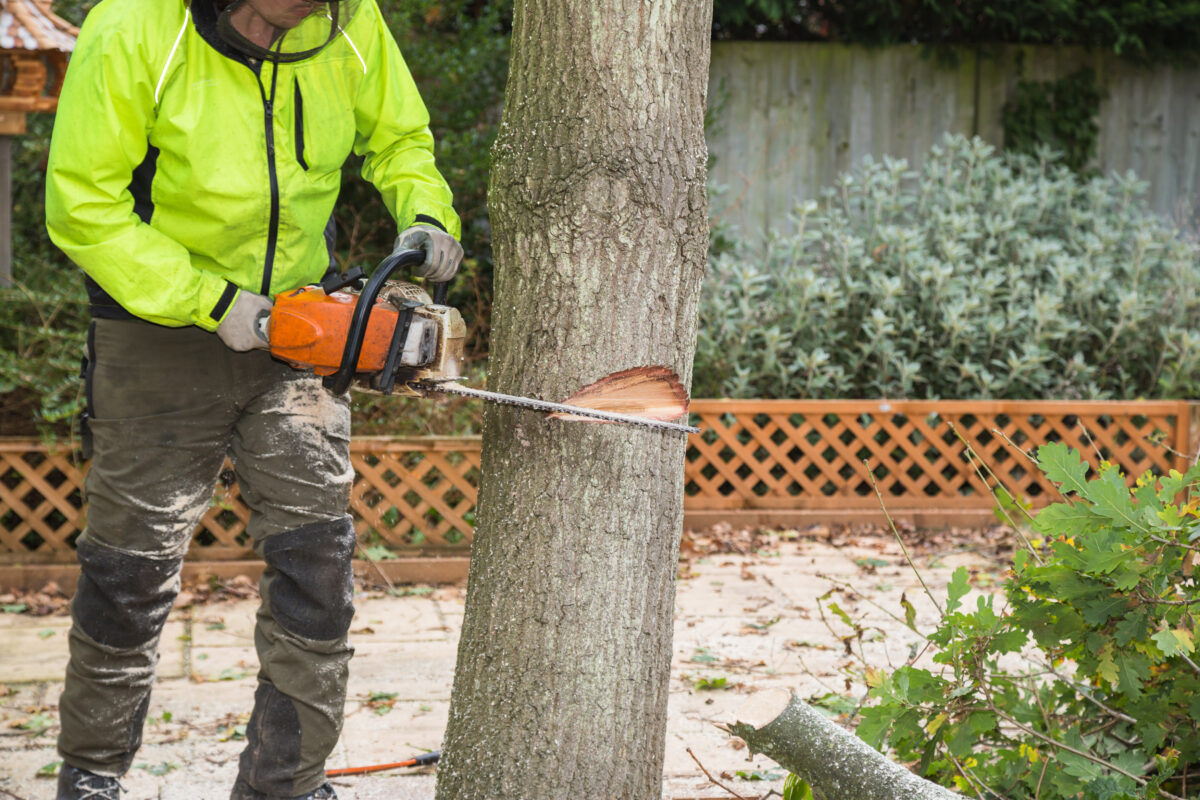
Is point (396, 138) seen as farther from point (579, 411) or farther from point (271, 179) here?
point (579, 411)

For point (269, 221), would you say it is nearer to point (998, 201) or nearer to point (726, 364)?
point (726, 364)

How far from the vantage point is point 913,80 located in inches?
298

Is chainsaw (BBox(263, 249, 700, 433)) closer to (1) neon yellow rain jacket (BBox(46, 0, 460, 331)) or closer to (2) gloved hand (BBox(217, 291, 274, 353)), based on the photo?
(2) gloved hand (BBox(217, 291, 274, 353))

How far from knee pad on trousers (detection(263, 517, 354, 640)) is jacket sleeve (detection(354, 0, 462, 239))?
2.32ft

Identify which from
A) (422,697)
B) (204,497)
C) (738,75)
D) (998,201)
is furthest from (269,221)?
(738,75)

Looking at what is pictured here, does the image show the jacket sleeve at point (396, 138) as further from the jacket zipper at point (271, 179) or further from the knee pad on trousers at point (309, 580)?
the knee pad on trousers at point (309, 580)

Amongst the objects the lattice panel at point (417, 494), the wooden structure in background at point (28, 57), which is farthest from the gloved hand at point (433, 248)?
the wooden structure in background at point (28, 57)

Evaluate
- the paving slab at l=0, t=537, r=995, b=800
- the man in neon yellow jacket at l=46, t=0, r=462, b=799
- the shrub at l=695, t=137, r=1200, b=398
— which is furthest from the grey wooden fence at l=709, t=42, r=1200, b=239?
the man in neon yellow jacket at l=46, t=0, r=462, b=799

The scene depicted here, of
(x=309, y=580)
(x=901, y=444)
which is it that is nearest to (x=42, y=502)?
(x=309, y=580)

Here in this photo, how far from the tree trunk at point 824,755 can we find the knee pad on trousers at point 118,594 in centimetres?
127

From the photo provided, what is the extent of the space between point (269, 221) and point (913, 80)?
602 centimetres

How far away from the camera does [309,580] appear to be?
2.49 metres

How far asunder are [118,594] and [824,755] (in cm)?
148

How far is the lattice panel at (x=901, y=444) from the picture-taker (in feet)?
17.7
